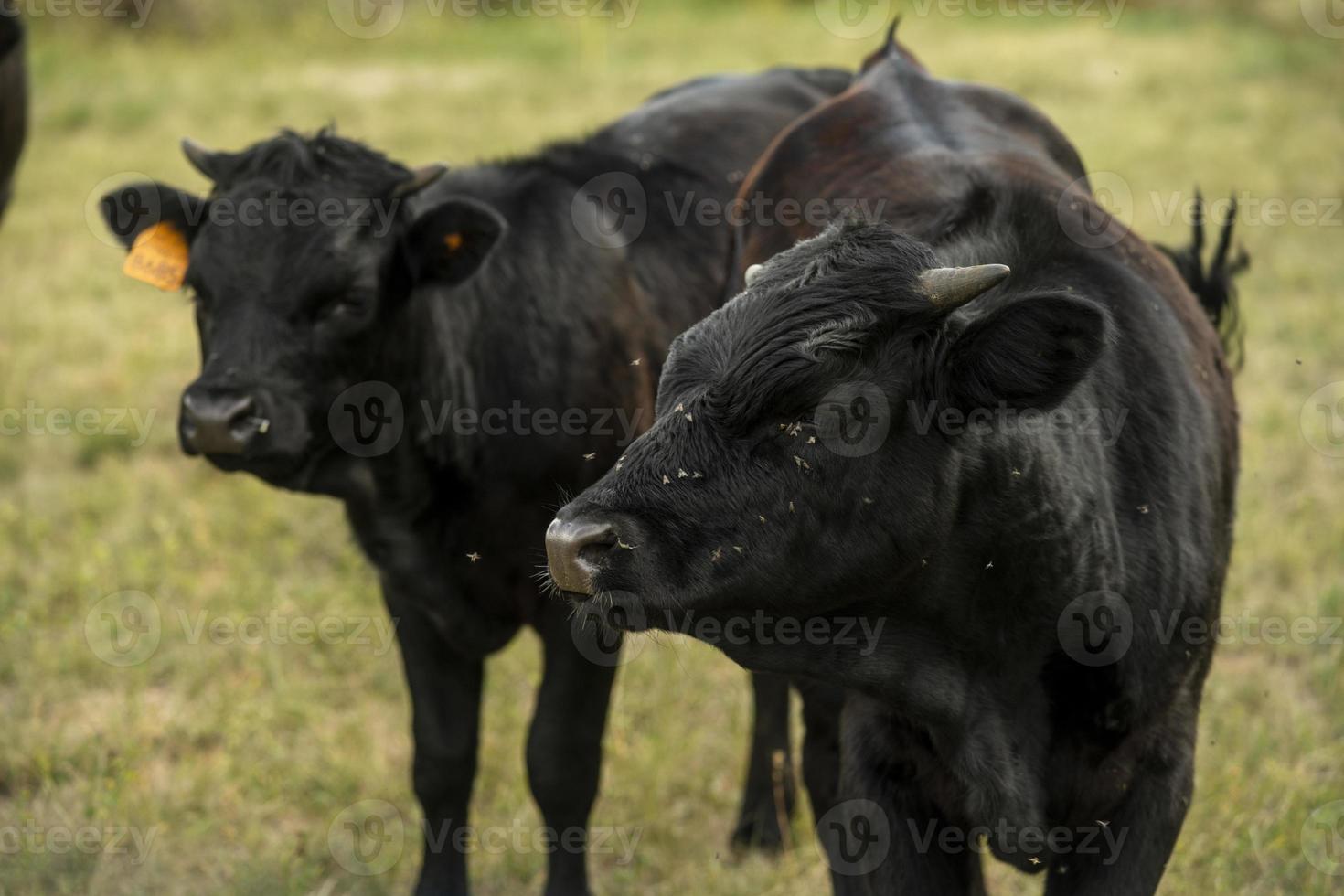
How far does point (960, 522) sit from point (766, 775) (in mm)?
2389

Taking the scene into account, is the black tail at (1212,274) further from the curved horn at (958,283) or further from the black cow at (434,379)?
the curved horn at (958,283)

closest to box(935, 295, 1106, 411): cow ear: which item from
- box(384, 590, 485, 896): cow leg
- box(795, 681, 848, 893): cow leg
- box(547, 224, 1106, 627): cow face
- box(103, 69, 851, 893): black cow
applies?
box(547, 224, 1106, 627): cow face

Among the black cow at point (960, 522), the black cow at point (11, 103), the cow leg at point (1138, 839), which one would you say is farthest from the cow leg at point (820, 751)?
the black cow at point (11, 103)

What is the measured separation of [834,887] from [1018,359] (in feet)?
4.84

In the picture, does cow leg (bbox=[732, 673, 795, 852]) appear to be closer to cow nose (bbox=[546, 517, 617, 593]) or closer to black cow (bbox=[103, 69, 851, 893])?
black cow (bbox=[103, 69, 851, 893])

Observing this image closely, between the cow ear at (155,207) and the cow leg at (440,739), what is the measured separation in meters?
1.21

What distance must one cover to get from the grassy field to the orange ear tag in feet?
5.29

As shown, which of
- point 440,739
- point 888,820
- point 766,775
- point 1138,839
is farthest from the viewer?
point 766,775

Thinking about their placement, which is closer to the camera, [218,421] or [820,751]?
[218,421]

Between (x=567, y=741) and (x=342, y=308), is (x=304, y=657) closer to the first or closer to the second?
(x=567, y=741)

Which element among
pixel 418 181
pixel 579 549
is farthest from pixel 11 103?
pixel 579 549

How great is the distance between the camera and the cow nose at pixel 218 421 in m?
3.86

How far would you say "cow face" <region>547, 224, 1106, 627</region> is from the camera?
268 centimetres

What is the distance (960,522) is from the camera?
9.52ft
